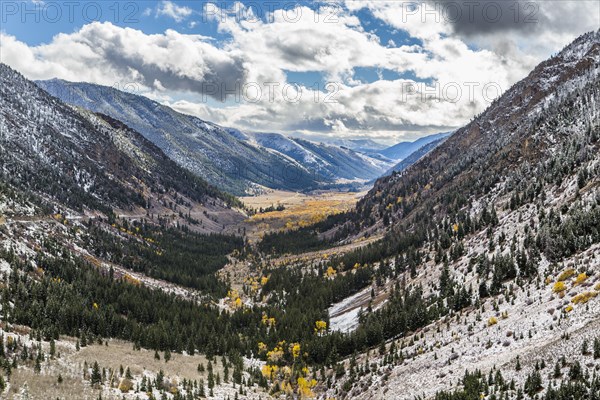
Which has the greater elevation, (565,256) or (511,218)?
(511,218)

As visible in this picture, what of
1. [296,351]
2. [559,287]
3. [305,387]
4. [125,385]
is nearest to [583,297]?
[559,287]

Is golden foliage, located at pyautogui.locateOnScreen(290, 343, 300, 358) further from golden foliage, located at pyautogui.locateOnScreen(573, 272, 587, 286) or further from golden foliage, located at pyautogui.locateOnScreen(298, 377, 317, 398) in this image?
golden foliage, located at pyautogui.locateOnScreen(573, 272, 587, 286)

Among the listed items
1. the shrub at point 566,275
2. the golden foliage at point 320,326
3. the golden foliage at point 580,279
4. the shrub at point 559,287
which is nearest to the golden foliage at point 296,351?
the golden foliage at point 320,326

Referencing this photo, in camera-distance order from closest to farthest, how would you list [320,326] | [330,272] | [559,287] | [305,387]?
[559,287] < [305,387] < [320,326] < [330,272]

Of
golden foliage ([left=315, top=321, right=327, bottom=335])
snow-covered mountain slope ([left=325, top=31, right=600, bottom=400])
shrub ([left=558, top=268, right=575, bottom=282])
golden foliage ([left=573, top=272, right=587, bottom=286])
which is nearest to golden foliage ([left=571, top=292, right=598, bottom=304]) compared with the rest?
snow-covered mountain slope ([left=325, top=31, right=600, bottom=400])

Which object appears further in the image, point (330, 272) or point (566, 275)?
point (330, 272)

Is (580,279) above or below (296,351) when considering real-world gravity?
above

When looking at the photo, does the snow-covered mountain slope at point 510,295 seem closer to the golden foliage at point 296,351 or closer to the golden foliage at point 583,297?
the golden foliage at point 583,297

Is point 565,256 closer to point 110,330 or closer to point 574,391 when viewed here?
point 574,391

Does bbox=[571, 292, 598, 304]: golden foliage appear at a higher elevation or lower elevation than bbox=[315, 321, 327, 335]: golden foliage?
lower

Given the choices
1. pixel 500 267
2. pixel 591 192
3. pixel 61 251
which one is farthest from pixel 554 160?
pixel 61 251

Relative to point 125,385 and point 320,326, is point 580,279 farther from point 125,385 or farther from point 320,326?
point 320,326
